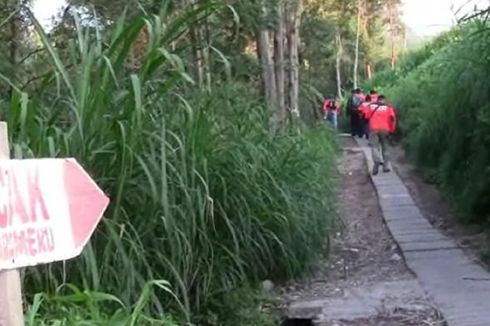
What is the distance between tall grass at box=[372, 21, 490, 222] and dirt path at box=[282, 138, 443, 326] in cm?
97

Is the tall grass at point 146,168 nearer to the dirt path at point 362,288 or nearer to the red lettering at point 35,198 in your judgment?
the dirt path at point 362,288

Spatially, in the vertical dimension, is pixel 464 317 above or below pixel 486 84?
below

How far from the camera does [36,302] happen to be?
3539 mm

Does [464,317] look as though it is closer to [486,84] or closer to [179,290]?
[179,290]

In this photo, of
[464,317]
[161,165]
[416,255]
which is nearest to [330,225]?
[416,255]

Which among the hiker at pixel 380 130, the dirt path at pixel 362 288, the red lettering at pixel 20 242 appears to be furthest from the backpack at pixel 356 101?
the red lettering at pixel 20 242

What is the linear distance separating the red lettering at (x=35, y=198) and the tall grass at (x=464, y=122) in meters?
7.12

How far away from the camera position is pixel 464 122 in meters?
10.6

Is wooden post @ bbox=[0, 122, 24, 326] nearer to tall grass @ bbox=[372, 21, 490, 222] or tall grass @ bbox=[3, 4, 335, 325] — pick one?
tall grass @ bbox=[3, 4, 335, 325]

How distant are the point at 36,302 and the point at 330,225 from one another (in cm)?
581

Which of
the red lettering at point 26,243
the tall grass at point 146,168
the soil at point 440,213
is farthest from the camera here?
the soil at point 440,213

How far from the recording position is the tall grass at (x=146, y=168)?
4484 mm


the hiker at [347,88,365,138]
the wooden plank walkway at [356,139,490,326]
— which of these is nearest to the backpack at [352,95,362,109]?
the hiker at [347,88,365,138]

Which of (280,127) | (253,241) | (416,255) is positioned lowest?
(416,255)
